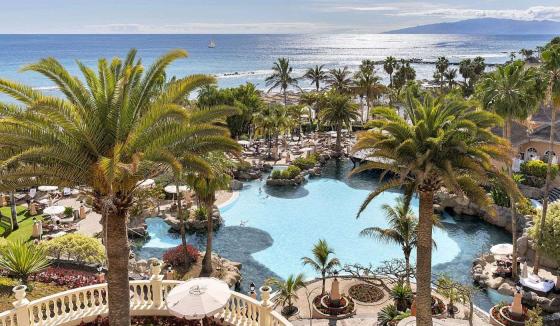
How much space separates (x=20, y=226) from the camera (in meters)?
29.2

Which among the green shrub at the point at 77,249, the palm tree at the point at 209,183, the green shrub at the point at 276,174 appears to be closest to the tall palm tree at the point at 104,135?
the palm tree at the point at 209,183

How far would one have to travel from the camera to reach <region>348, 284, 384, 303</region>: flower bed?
2183 cm

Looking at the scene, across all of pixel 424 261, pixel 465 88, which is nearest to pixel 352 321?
pixel 424 261

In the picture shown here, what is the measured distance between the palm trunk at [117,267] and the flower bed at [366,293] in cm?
1280

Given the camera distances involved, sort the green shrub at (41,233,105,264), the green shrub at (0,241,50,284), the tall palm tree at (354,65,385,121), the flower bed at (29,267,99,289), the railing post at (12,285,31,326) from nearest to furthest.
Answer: the railing post at (12,285,31,326) < the green shrub at (0,241,50,284) < the flower bed at (29,267,99,289) < the green shrub at (41,233,105,264) < the tall palm tree at (354,65,385,121)

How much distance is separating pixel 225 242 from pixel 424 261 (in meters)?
17.1

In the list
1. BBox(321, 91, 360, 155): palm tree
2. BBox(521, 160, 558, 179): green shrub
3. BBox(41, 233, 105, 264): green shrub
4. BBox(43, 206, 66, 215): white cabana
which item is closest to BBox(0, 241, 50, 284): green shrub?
BBox(41, 233, 105, 264): green shrub

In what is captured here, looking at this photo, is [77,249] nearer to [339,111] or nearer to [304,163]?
[304,163]

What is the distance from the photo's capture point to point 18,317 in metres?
12.6

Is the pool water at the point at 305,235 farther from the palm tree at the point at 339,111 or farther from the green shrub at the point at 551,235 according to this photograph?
the palm tree at the point at 339,111

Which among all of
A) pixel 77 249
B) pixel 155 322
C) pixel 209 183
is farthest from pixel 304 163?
→ pixel 155 322

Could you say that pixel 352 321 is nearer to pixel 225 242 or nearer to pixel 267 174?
pixel 225 242

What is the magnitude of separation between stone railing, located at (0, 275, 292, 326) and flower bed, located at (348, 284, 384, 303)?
8.75 meters

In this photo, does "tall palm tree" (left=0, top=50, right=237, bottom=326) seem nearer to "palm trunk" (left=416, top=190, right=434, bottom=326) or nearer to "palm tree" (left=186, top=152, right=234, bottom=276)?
"palm trunk" (left=416, top=190, right=434, bottom=326)
